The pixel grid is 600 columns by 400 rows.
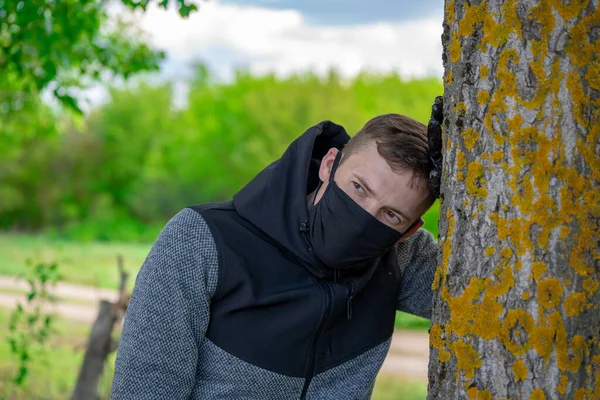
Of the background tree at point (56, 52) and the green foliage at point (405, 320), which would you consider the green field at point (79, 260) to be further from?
the green foliage at point (405, 320)

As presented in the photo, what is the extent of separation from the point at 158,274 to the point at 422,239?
1099 millimetres

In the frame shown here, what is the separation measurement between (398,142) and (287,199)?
0.43 m

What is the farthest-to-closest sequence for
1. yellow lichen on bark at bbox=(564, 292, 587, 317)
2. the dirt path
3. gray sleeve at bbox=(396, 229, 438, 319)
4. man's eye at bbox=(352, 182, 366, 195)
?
the dirt path, gray sleeve at bbox=(396, 229, 438, 319), man's eye at bbox=(352, 182, 366, 195), yellow lichen on bark at bbox=(564, 292, 587, 317)

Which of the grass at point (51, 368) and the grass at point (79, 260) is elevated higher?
the grass at point (51, 368)

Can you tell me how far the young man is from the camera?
2.23 meters

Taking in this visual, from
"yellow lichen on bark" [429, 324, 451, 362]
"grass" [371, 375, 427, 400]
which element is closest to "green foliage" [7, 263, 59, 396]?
"yellow lichen on bark" [429, 324, 451, 362]

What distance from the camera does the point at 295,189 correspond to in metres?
2.45

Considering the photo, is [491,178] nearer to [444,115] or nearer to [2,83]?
[444,115]

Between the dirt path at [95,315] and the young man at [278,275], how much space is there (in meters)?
5.73

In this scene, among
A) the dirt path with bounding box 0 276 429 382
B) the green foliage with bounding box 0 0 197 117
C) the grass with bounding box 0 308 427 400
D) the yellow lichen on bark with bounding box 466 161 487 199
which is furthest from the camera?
the dirt path with bounding box 0 276 429 382

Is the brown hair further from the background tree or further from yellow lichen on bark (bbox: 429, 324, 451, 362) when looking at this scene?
the background tree

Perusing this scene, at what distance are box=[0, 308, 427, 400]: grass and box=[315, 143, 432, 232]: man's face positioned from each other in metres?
4.34

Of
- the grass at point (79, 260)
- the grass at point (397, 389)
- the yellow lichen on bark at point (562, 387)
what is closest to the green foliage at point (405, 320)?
the grass at point (397, 389)

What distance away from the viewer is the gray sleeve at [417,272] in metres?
2.77
